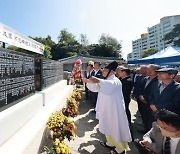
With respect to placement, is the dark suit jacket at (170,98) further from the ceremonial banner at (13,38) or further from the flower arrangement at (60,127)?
the ceremonial banner at (13,38)

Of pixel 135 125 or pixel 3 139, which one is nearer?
pixel 3 139

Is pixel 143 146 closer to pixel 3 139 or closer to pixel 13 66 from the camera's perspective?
pixel 3 139

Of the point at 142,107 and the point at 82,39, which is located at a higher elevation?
the point at 82,39

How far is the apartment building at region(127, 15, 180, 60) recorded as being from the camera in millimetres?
103619

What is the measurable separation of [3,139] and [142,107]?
14.3ft

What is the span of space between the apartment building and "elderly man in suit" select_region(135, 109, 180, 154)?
10084 cm

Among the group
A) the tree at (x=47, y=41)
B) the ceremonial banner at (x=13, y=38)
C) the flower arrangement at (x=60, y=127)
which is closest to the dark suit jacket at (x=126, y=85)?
the flower arrangement at (x=60, y=127)

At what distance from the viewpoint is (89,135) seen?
18.5 feet

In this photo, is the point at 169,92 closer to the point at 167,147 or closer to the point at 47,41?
the point at 167,147

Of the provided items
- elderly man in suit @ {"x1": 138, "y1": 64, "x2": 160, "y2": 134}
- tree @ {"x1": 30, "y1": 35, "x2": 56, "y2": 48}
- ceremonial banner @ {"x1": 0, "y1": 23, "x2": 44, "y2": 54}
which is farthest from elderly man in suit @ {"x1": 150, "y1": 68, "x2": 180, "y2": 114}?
tree @ {"x1": 30, "y1": 35, "x2": 56, "y2": 48}

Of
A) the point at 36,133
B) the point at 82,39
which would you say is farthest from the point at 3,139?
the point at 82,39

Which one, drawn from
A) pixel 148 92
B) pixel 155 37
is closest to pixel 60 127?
pixel 148 92

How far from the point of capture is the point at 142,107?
644 centimetres

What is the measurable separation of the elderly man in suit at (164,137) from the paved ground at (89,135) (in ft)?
6.81
